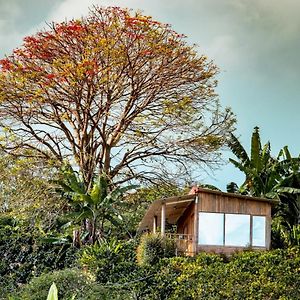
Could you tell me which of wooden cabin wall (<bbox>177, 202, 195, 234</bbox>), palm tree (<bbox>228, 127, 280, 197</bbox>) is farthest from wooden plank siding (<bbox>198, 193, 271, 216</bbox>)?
palm tree (<bbox>228, 127, 280, 197</bbox>)

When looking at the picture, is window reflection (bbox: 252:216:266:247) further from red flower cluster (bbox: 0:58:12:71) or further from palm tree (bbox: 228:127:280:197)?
red flower cluster (bbox: 0:58:12:71)

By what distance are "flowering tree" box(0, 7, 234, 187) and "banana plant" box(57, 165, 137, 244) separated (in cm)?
104

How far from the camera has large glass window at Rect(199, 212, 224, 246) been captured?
15.1m

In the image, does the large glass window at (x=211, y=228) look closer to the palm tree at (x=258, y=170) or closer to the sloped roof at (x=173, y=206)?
the sloped roof at (x=173, y=206)

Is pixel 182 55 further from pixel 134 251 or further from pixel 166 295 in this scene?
pixel 166 295

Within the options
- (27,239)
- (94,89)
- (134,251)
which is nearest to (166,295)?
(134,251)

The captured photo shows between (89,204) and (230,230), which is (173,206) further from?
(89,204)

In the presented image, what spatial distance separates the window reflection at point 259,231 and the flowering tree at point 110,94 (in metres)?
3.26

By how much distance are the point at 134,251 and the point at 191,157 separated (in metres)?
4.27

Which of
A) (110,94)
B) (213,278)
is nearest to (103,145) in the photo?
(110,94)

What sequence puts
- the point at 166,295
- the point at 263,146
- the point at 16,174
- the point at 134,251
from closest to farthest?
the point at 166,295, the point at 134,251, the point at 16,174, the point at 263,146

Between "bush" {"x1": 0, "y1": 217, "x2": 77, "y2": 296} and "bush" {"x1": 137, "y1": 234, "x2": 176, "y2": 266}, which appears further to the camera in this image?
"bush" {"x1": 0, "y1": 217, "x2": 77, "y2": 296}

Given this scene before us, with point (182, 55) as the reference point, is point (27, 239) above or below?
below

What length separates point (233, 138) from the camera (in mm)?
18125
